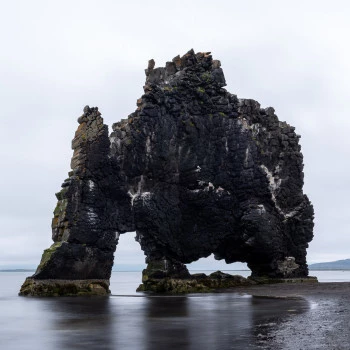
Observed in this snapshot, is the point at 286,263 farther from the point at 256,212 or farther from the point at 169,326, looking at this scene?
the point at 169,326

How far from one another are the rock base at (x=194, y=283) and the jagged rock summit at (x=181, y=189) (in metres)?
0.45

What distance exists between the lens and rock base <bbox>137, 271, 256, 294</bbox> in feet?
211

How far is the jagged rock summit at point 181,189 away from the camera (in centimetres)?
5978

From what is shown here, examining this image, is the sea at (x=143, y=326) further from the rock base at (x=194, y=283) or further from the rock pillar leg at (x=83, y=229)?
the rock base at (x=194, y=283)

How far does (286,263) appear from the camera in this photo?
236 feet

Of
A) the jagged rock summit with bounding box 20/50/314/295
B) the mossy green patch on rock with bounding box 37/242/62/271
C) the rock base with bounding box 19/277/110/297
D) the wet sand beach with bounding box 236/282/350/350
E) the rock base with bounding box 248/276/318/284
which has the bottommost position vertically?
the wet sand beach with bounding box 236/282/350/350

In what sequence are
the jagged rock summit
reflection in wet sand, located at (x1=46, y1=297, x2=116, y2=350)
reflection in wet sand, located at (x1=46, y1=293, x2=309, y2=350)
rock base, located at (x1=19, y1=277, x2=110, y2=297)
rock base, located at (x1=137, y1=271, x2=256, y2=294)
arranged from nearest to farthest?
reflection in wet sand, located at (x1=46, y1=293, x2=309, y2=350)
reflection in wet sand, located at (x1=46, y1=297, x2=116, y2=350)
rock base, located at (x1=19, y1=277, x2=110, y2=297)
the jagged rock summit
rock base, located at (x1=137, y1=271, x2=256, y2=294)

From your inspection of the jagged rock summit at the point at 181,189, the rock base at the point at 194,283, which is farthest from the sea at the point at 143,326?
the rock base at the point at 194,283

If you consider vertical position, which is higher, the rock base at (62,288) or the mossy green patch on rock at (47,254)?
the mossy green patch on rock at (47,254)

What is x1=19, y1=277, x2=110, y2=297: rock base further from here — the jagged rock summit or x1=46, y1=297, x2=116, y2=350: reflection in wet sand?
x1=46, y1=297, x2=116, y2=350: reflection in wet sand

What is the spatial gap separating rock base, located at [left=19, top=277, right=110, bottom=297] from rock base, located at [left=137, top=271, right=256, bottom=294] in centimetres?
749

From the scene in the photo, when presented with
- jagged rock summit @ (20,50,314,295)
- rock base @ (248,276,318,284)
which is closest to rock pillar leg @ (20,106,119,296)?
jagged rock summit @ (20,50,314,295)

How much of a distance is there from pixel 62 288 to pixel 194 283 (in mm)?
16293

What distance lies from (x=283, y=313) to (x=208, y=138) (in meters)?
38.4
